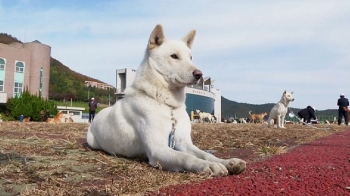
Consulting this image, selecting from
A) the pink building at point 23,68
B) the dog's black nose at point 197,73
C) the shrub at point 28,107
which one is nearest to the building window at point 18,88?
the pink building at point 23,68

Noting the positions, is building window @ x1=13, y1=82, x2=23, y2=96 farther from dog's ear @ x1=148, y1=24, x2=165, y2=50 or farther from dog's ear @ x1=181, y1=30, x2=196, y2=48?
dog's ear @ x1=148, y1=24, x2=165, y2=50

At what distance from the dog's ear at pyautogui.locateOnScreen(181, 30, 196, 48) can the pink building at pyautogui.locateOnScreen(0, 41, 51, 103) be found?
161ft

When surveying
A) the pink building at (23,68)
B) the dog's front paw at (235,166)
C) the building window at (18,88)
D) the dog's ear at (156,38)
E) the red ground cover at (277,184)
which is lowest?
the red ground cover at (277,184)

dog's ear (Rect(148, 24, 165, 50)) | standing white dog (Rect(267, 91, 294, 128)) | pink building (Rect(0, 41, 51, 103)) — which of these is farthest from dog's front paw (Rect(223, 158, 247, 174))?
pink building (Rect(0, 41, 51, 103))

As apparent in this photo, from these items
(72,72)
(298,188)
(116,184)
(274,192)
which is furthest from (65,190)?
(72,72)

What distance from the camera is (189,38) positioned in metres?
4.36

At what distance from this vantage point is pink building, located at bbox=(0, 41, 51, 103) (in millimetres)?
49094

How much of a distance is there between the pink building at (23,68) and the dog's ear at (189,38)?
49.2 m

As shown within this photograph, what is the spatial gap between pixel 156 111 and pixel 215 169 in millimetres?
1167

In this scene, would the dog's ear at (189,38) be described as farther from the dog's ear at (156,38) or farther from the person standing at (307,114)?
the person standing at (307,114)

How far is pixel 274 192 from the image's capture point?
6.16ft

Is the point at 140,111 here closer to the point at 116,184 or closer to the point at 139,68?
the point at 139,68

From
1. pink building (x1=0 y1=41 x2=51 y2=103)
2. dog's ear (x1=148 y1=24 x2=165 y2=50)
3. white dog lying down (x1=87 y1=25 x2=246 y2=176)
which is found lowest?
white dog lying down (x1=87 y1=25 x2=246 y2=176)

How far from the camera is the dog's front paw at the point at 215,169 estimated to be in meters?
2.43
